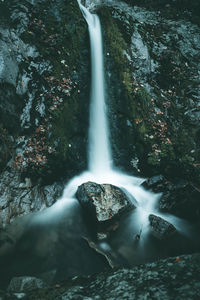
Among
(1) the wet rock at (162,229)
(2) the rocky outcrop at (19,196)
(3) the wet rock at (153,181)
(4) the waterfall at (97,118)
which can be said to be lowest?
(1) the wet rock at (162,229)

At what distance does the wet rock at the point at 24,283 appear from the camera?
334 centimetres

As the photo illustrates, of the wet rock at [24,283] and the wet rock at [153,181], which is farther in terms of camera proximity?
the wet rock at [153,181]

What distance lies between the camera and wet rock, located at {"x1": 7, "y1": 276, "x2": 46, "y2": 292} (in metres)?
3.34

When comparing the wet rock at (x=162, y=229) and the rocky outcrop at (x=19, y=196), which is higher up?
the rocky outcrop at (x=19, y=196)

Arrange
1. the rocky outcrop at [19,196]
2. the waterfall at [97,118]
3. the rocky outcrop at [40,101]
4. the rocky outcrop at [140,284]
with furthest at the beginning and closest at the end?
the waterfall at [97,118] < the rocky outcrop at [40,101] < the rocky outcrop at [19,196] < the rocky outcrop at [140,284]

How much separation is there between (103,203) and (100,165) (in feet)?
7.36

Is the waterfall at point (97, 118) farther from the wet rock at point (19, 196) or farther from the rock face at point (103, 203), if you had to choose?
the wet rock at point (19, 196)

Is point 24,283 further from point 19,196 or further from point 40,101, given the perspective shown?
point 40,101

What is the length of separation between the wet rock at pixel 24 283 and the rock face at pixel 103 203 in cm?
179

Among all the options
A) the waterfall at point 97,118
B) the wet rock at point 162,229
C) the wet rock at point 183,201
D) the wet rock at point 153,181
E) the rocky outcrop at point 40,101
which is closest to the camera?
the wet rock at point 162,229

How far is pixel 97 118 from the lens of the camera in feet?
24.8

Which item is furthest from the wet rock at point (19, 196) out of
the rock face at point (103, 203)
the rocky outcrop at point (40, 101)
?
the rock face at point (103, 203)

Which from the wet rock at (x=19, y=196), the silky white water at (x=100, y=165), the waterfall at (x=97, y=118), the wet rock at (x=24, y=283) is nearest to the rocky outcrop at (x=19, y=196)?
the wet rock at (x=19, y=196)

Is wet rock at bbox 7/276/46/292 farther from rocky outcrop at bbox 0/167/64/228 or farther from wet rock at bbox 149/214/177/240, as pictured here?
wet rock at bbox 149/214/177/240
